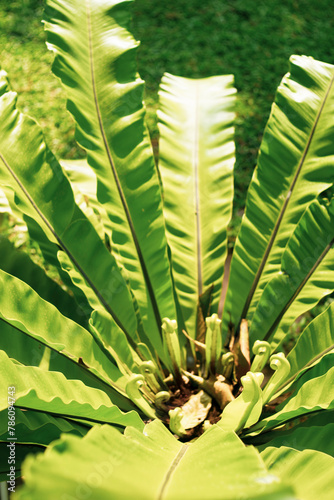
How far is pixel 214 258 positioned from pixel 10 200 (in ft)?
2.02

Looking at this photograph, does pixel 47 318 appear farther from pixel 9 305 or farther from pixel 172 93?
pixel 172 93

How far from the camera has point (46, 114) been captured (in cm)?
245

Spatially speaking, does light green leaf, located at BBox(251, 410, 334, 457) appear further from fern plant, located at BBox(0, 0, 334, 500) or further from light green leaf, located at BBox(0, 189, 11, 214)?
light green leaf, located at BBox(0, 189, 11, 214)

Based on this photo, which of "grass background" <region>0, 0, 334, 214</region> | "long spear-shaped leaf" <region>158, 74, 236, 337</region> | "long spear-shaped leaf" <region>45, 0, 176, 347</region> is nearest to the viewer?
"long spear-shaped leaf" <region>45, 0, 176, 347</region>

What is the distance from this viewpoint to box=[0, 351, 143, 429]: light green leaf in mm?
804

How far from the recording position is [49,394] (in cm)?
85

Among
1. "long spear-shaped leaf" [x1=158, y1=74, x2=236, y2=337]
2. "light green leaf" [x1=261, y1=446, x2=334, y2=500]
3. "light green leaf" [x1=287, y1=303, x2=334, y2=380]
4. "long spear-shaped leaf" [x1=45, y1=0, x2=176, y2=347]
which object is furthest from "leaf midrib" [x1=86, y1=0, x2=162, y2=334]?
"light green leaf" [x1=261, y1=446, x2=334, y2=500]

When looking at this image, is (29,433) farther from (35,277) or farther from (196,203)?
(196,203)

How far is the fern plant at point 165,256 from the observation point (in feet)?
3.48

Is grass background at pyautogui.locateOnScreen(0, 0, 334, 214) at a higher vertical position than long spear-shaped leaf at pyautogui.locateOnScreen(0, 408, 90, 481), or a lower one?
higher

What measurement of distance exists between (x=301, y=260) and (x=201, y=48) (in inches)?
75.0

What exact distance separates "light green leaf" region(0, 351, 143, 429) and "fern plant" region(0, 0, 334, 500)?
0.05ft

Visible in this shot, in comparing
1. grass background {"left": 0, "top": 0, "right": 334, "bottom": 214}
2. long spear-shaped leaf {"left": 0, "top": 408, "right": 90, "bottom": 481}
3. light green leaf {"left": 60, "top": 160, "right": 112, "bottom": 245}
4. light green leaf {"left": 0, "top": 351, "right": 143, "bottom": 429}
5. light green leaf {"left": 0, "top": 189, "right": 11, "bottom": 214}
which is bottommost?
long spear-shaped leaf {"left": 0, "top": 408, "right": 90, "bottom": 481}

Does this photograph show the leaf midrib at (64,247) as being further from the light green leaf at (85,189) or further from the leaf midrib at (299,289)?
the leaf midrib at (299,289)
